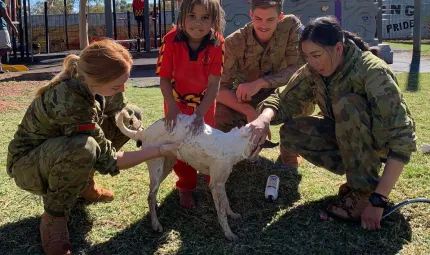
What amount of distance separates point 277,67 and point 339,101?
3.96 ft

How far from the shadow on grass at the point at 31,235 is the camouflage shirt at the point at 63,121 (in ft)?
1.18

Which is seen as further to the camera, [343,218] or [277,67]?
[277,67]

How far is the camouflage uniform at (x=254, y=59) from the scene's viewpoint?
12.2ft

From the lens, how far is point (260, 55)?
375 centimetres

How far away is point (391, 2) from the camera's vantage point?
23.5 meters

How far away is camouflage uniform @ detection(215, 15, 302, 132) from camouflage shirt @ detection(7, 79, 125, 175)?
1.43m

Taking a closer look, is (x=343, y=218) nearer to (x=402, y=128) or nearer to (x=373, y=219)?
(x=373, y=219)

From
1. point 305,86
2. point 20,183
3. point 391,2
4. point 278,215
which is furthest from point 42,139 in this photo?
point 391,2

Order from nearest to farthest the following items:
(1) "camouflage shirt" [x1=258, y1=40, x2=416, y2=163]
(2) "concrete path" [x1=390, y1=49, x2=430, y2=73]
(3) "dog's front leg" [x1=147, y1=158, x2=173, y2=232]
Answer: (1) "camouflage shirt" [x1=258, y1=40, x2=416, y2=163] → (3) "dog's front leg" [x1=147, y1=158, x2=173, y2=232] → (2) "concrete path" [x1=390, y1=49, x2=430, y2=73]

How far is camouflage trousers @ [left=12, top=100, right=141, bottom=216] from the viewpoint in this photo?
235 centimetres

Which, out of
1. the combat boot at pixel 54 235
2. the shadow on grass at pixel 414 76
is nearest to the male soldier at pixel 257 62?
the combat boot at pixel 54 235

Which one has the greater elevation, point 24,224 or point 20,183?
point 20,183

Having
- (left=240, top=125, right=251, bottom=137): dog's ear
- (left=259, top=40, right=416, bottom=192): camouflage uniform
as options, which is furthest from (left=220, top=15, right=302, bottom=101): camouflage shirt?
(left=240, top=125, right=251, bottom=137): dog's ear

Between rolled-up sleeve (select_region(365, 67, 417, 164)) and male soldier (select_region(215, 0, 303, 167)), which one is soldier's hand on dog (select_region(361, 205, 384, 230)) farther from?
male soldier (select_region(215, 0, 303, 167))
